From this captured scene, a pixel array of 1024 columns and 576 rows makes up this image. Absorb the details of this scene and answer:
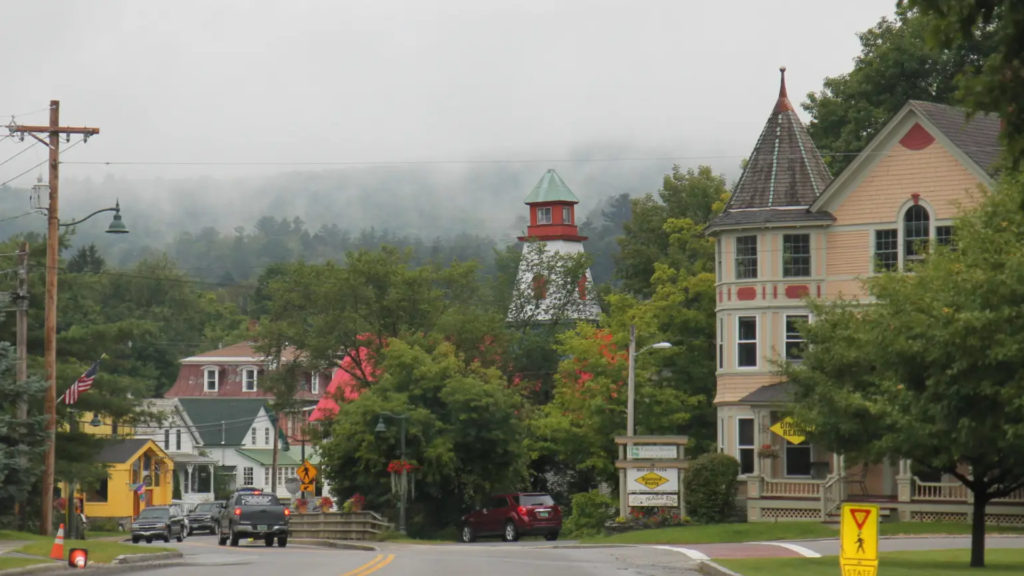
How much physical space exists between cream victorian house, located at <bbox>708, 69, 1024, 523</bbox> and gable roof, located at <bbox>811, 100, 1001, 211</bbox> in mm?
43

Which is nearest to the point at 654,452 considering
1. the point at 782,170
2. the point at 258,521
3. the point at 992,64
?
the point at 782,170

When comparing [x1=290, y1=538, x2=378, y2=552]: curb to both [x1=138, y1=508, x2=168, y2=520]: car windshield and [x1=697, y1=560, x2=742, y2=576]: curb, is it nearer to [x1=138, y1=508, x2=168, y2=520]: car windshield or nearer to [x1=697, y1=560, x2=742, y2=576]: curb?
[x1=138, y1=508, x2=168, y2=520]: car windshield

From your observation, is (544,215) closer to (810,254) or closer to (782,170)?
(782,170)

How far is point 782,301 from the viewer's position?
53.7 meters

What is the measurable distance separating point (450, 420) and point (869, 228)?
1795 centimetres

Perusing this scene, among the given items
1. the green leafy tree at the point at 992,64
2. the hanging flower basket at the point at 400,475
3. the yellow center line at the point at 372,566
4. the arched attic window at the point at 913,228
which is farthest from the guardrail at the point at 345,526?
the green leafy tree at the point at 992,64

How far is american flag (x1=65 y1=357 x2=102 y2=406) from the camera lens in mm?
49781

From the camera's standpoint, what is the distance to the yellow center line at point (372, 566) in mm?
27852

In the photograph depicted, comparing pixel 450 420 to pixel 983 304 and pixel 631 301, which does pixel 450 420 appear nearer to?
pixel 631 301

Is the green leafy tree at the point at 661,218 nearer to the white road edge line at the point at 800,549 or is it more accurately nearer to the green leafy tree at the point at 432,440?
the green leafy tree at the point at 432,440

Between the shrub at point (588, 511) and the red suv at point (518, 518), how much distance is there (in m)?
4.76

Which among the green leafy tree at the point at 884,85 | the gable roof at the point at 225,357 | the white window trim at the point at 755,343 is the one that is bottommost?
the white window trim at the point at 755,343

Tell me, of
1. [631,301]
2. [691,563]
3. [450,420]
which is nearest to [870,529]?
[691,563]

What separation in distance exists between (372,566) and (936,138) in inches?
1079
